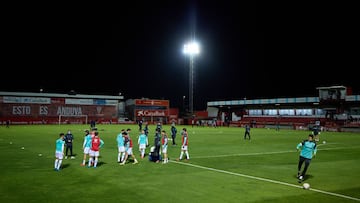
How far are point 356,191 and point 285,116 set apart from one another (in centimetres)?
7705

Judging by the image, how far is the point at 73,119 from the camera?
95.1 m

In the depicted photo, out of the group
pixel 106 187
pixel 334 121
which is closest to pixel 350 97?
pixel 334 121

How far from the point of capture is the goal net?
92.2m

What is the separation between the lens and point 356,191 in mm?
13359

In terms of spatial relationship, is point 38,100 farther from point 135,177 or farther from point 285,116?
point 135,177

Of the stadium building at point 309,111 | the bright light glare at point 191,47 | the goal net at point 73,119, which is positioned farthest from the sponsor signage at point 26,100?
the stadium building at point 309,111

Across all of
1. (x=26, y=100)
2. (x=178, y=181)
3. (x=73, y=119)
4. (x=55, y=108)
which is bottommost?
(x=178, y=181)

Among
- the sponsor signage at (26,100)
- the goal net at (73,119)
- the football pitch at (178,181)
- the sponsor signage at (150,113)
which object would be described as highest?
the sponsor signage at (26,100)

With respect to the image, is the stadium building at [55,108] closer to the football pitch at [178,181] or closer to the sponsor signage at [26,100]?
the sponsor signage at [26,100]

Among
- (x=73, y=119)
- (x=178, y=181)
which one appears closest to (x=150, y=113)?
(x=73, y=119)

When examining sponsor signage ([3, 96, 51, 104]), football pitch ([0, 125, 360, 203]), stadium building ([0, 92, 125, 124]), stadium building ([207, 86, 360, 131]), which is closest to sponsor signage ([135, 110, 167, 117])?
stadium building ([0, 92, 125, 124])

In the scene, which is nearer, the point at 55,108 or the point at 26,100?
the point at 26,100

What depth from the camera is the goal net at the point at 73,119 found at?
9225cm

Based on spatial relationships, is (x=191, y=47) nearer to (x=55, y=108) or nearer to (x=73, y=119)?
(x=73, y=119)
